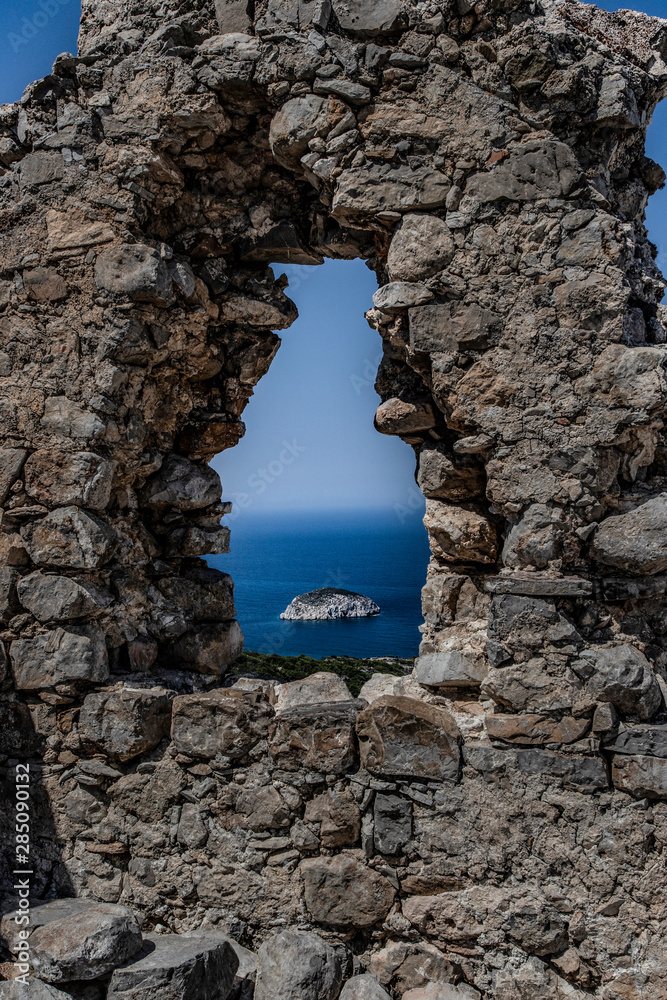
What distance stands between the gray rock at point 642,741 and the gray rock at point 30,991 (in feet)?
8.43

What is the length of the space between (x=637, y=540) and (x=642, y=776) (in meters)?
1.03

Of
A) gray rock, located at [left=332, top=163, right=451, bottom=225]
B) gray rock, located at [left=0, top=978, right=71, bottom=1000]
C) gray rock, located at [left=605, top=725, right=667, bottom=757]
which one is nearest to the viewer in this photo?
gray rock, located at [left=0, top=978, right=71, bottom=1000]

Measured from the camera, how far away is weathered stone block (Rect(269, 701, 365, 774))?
3.12 m

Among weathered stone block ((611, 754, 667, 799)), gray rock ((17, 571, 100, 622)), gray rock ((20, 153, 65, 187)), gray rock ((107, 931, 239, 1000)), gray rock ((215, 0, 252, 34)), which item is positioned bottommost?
gray rock ((107, 931, 239, 1000))

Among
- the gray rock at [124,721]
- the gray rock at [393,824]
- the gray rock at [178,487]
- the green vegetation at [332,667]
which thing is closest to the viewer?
the gray rock at [393,824]

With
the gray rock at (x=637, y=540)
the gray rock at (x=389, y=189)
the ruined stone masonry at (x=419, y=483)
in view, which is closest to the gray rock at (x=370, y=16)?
the ruined stone masonry at (x=419, y=483)

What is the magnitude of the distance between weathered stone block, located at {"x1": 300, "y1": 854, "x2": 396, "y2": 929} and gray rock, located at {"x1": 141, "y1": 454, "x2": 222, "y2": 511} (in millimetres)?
2136

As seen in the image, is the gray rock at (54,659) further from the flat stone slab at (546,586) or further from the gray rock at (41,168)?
Result: the gray rock at (41,168)

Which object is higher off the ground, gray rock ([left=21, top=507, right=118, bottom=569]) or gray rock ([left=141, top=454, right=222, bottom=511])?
gray rock ([left=141, top=454, right=222, bottom=511])

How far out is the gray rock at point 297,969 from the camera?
289 cm

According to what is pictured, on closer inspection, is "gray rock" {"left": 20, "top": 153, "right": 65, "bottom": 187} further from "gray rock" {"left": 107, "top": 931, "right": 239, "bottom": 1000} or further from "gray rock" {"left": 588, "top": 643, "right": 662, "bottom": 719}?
"gray rock" {"left": 107, "top": 931, "right": 239, "bottom": 1000}

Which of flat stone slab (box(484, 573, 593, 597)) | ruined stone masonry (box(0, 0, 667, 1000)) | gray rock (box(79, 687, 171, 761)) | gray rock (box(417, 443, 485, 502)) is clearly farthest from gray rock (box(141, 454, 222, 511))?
flat stone slab (box(484, 573, 593, 597))

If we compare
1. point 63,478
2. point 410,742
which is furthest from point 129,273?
point 410,742

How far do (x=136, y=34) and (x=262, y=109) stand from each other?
0.81 meters
